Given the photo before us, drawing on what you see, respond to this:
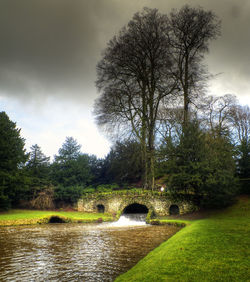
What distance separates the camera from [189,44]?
23859 millimetres

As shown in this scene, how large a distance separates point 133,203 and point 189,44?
1973 cm

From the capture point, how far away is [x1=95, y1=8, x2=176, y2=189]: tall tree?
2336 cm

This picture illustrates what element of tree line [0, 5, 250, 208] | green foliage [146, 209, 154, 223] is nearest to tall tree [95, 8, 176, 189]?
tree line [0, 5, 250, 208]

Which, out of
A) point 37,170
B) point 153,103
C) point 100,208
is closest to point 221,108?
point 153,103

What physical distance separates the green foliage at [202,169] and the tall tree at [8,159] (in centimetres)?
1737

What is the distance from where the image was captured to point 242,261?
5078mm

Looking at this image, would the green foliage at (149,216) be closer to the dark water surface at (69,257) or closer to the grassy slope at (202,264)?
the dark water surface at (69,257)

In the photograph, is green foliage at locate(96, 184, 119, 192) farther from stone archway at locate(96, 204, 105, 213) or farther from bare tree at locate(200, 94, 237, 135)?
bare tree at locate(200, 94, 237, 135)

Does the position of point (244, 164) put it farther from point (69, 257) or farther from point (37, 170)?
point (37, 170)

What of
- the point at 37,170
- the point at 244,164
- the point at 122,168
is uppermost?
the point at 122,168

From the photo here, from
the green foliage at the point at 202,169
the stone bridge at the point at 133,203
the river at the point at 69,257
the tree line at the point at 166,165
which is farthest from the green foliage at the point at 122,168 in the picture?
the river at the point at 69,257

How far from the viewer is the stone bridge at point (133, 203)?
869 inches

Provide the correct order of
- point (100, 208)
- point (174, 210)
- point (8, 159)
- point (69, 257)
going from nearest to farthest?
1. point (69, 257)
2. point (174, 210)
3. point (8, 159)
4. point (100, 208)

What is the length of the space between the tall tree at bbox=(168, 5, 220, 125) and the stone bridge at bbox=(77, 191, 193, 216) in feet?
30.2
